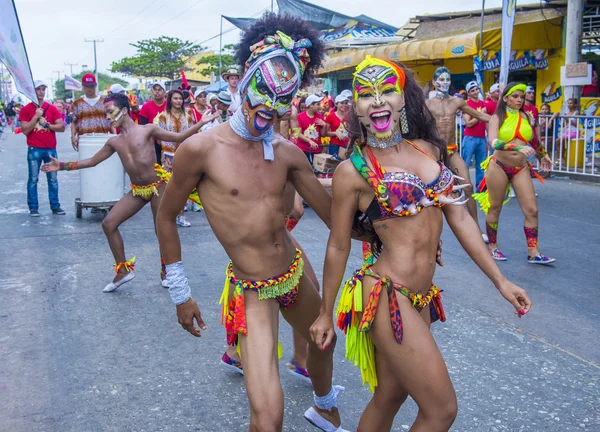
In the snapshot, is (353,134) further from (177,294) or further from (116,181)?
(116,181)

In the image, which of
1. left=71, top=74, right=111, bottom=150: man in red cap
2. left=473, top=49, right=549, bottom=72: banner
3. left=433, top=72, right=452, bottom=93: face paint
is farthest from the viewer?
left=473, top=49, right=549, bottom=72: banner

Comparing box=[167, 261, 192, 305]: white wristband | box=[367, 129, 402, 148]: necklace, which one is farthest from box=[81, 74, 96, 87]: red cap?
box=[367, 129, 402, 148]: necklace

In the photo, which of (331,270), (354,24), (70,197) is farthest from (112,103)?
(354,24)

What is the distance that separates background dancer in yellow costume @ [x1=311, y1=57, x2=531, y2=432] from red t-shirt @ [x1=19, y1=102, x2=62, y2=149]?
9.04 meters

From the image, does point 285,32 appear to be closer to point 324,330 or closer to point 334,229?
point 334,229

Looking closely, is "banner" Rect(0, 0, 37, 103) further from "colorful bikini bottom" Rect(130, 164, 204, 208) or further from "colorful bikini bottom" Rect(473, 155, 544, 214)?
"colorful bikini bottom" Rect(473, 155, 544, 214)

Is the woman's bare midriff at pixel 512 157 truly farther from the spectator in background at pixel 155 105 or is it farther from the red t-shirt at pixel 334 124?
the spectator in background at pixel 155 105

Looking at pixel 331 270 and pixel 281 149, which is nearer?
pixel 331 270

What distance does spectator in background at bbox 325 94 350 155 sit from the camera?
38.8 ft

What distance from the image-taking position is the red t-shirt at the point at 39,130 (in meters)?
10.9

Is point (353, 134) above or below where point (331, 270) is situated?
above

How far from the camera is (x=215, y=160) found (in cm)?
329

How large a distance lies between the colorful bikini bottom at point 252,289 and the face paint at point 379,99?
0.84 meters

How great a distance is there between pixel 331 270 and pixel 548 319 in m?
3.25
